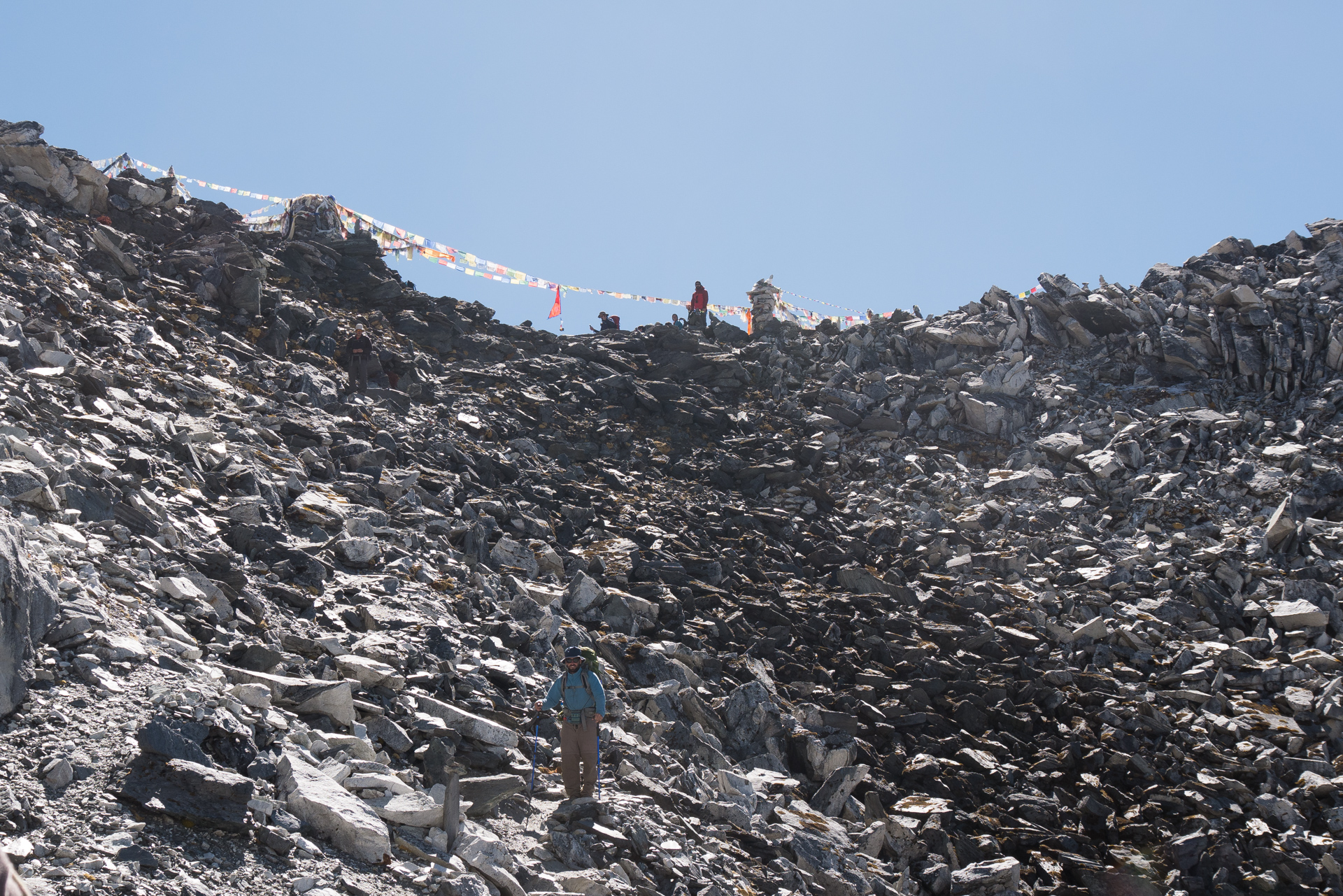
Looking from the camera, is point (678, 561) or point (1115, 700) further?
point (678, 561)

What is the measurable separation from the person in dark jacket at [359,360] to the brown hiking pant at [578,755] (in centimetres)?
1346

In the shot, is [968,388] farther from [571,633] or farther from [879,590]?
[571,633]

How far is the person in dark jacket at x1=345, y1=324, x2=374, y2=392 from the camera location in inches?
818

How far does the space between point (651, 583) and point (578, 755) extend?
23.3 feet

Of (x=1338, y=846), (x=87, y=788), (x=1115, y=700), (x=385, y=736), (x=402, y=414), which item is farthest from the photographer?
(x=402, y=414)

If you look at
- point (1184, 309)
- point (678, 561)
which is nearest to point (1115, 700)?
point (678, 561)

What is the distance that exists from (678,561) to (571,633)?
471cm

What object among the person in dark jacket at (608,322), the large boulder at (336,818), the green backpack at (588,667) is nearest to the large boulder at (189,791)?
the large boulder at (336,818)

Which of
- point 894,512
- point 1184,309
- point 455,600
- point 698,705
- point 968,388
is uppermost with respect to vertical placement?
point 1184,309

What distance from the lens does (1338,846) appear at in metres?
11.1

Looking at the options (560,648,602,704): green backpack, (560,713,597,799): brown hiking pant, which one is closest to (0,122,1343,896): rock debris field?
(560,713,597,799): brown hiking pant

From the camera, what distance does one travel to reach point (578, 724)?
915 centimetres

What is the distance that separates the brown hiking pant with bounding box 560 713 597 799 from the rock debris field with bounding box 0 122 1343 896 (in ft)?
1.16

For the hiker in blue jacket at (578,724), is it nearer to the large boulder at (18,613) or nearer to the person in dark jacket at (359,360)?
the large boulder at (18,613)
